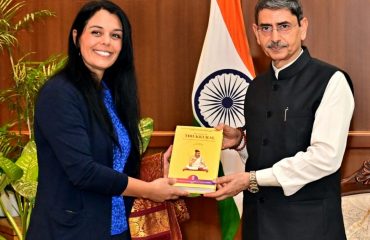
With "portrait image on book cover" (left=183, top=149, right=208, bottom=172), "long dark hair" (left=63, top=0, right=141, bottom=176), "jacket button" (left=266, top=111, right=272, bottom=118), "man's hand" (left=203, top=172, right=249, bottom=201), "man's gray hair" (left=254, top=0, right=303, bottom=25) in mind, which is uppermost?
"man's gray hair" (left=254, top=0, right=303, bottom=25)

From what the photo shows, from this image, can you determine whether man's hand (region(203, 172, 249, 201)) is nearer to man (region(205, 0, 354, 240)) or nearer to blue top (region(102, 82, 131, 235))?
man (region(205, 0, 354, 240))

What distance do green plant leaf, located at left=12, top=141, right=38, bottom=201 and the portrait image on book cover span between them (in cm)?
88

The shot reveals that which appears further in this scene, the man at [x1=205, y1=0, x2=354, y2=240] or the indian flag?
the indian flag

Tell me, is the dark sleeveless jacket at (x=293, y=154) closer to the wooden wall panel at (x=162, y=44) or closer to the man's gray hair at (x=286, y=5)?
the man's gray hair at (x=286, y=5)

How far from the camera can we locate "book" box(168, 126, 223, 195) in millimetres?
2311

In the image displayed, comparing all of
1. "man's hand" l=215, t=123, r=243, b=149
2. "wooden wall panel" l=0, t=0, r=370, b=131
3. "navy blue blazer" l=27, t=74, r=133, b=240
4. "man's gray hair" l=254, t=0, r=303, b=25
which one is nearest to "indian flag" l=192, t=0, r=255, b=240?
"wooden wall panel" l=0, t=0, r=370, b=131

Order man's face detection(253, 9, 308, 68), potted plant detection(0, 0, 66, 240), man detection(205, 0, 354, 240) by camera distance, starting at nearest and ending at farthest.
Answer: man detection(205, 0, 354, 240)
man's face detection(253, 9, 308, 68)
potted plant detection(0, 0, 66, 240)

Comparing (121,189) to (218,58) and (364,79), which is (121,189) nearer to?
(218,58)

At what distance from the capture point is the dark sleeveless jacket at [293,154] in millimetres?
2084

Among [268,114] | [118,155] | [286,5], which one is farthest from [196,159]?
[286,5]

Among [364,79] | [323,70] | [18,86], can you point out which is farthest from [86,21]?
[364,79]

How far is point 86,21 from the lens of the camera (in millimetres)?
1974

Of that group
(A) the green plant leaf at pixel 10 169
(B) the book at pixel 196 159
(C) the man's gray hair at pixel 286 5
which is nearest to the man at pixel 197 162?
(B) the book at pixel 196 159

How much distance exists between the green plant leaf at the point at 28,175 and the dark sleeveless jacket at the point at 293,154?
3.79 feet
